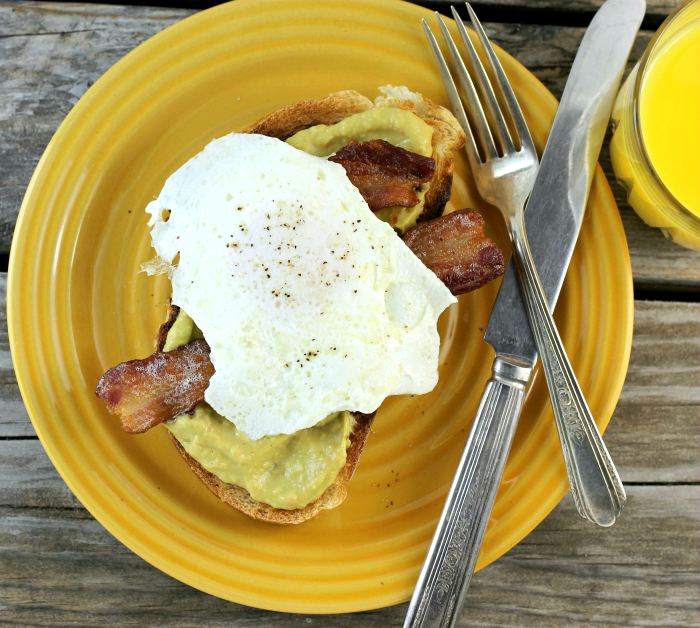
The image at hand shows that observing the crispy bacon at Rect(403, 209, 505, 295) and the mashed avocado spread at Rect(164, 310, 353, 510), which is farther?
the crispy bacon at Rect(403, 209, 505, 295)

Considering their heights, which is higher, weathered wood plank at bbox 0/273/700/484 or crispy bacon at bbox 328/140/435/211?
crispy bacon at bbox 328/140/435/211

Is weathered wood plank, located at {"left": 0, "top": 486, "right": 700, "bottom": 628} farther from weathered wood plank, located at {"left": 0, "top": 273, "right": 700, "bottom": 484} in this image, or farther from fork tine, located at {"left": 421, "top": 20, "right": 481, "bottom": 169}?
fork tine, located at {"left": 421, "top": 20, "right": 481, "bottom": 169}

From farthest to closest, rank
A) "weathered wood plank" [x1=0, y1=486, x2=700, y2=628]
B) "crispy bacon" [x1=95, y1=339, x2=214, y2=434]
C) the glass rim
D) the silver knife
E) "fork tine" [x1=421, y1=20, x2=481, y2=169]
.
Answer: "weathered wood plank" [x1=0, y1=486, x2=700, y2=628] → "fork tine" [x1=421, y1=20, x2=481, y2=169] → the silver knife → the glass rim → "crispy bacon" [x1=95, y1=339, x2=214, y2=434]

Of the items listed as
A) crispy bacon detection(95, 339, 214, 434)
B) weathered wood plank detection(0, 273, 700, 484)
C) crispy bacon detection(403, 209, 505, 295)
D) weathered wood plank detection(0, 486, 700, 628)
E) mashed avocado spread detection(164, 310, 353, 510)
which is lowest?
weathered wood plank detection(0, 486, 700, 628)

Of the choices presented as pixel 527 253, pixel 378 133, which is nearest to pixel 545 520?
pixel 527 253

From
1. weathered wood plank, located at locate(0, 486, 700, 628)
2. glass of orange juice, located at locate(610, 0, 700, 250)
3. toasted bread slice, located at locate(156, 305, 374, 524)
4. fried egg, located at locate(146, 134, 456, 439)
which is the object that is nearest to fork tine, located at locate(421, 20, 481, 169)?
glass of orange juice, located at locate(610, 0, 700, 250)

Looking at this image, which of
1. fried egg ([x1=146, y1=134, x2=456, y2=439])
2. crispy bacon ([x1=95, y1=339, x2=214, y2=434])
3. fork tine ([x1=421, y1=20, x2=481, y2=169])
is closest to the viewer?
fried egg ([x1=146, y1=134, x2=456, y2=439])

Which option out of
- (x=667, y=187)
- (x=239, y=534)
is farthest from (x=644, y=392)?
(x=239, y=534)

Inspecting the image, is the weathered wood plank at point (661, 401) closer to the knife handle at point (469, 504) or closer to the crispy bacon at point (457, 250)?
the knife handle at point (469, 504)

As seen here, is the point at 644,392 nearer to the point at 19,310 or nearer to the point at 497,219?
the point at 497,219
